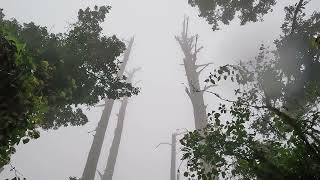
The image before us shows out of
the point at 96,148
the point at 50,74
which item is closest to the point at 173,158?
the point at 96,148

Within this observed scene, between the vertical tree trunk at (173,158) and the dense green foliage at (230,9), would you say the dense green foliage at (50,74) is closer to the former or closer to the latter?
the dense green foliage at (230,9)

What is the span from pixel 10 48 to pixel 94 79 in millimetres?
7070

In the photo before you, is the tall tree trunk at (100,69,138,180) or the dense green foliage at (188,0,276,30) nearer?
the dense green foliage at (188,0,276,30)

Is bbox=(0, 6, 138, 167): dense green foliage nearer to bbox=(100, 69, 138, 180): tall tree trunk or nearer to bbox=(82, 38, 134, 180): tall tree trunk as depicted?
bbox=(82, 38, 134, 180): tall tree trunk

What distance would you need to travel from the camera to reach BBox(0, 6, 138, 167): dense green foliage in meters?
5.08

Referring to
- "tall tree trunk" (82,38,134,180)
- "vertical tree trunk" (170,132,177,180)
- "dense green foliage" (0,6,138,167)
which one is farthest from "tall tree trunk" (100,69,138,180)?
"dense green foliage" (0,6,138,167)

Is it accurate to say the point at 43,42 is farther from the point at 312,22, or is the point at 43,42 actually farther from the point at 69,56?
the point at 312,22

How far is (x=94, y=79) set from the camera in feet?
40.3

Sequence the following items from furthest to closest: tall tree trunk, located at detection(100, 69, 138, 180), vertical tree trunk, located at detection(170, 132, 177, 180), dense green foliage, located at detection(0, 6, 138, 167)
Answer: vertical tree trunk, located at detection(170, 132, 177, 180), tall tree trunk, located at detection(100, 69, 138, 180), dense green foliage, located at detection(0, 6, 138, 167)

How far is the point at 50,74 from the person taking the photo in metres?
8.95

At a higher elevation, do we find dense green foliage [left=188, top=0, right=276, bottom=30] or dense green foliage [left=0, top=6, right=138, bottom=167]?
dense green foliage [left=188, top=0, right=276, bottom=30]

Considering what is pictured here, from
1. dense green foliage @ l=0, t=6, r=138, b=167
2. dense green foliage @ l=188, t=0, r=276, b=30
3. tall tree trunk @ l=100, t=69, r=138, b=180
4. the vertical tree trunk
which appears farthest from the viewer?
the vertical tree trunk

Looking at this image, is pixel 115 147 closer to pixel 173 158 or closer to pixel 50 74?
pixel 173 158

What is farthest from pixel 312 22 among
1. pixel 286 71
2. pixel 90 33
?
pixel 90 33
